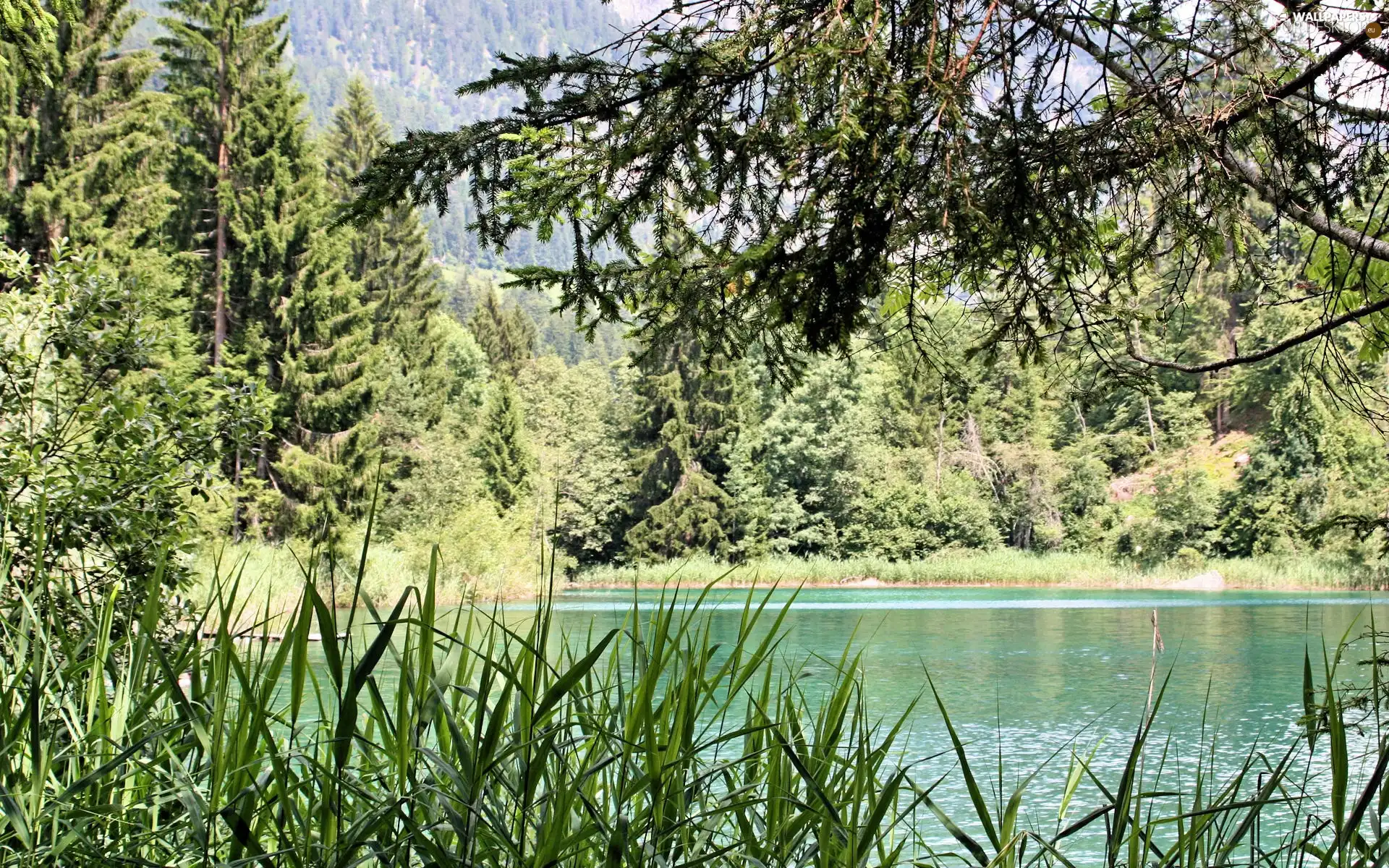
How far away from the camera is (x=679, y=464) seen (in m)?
37.4

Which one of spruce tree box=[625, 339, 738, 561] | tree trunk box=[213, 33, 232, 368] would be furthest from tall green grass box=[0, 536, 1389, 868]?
spruce tree box=[625, 339, 738, 561]

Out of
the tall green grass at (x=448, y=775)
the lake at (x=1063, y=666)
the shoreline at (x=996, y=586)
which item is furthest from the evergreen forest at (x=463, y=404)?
the lake at (x=1063, y=666)

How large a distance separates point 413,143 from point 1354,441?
34.3 meters

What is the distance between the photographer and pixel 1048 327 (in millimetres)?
3188

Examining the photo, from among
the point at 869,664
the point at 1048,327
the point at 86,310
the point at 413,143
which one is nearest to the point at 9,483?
the point at 86,310

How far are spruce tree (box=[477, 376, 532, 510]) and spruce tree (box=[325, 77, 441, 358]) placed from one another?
9.58 ft

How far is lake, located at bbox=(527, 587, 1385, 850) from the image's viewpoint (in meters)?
7.84

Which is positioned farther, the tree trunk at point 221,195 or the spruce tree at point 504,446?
the spruce tree at point 504,446

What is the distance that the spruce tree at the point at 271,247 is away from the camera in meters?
24.2

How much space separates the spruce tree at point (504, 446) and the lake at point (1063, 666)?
9.16 metres

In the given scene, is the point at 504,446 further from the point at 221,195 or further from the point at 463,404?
the point at 221,195

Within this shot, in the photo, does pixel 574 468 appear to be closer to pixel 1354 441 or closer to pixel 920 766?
pixel 1354 441

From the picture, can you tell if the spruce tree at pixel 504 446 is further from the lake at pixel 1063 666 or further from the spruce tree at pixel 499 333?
the spruce tree at pixel 499 333

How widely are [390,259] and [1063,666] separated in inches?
1100
